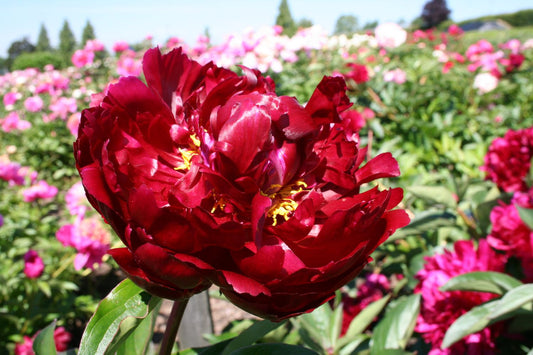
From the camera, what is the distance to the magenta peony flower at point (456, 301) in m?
0.93

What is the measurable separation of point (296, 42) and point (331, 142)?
382 centimetres

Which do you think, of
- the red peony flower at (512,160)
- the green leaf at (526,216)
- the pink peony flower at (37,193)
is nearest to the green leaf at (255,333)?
the green leaf at (526,216)

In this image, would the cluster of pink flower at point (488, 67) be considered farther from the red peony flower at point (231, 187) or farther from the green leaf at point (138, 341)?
the green leaf at point (138, 341)

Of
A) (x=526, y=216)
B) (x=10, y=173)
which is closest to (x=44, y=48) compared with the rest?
(x=10, y=173)

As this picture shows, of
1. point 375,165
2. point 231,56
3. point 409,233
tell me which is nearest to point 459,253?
point 409,233

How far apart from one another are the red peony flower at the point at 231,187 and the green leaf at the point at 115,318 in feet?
0.20

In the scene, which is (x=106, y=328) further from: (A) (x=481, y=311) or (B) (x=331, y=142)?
(A) (x=481, y=311)

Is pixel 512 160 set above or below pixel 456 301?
above

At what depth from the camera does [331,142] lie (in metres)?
0.48

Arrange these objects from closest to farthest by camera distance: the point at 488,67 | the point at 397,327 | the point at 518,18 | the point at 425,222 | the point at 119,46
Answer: the point at 397,327 < the point at 425,222 < the point at 488,67 < the point at 119,46 < the point at 518,18

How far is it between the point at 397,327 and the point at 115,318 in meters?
0.73

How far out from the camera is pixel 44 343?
556mm

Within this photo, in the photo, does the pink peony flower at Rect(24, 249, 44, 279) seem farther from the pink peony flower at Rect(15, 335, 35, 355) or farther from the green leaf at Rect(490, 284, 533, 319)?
the green leaf at Rect(490, 284, 533, 319)

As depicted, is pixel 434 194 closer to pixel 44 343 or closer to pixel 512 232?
pixel 512 232
